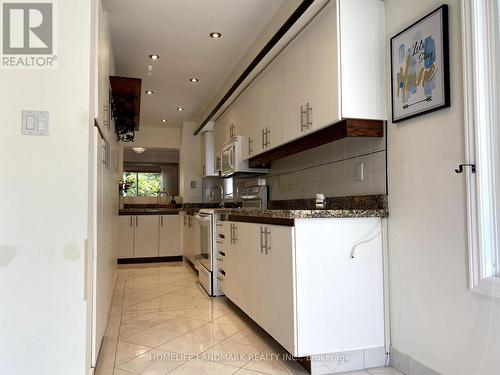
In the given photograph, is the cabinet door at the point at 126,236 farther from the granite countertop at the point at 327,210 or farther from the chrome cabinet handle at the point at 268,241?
the chrome cabinet handle at the point at 268,241

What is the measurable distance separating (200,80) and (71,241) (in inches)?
130

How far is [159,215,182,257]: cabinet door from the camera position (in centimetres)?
666

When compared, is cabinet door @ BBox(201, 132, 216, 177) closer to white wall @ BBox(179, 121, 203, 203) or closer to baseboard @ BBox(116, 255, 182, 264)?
white wall @ BBox(179, 121, 203, 203)

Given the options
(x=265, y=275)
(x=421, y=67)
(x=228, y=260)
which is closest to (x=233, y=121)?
(x=228, y=260)

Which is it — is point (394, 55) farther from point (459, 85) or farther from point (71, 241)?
point (71, 241)

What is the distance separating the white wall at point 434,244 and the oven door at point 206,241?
85.8 inches

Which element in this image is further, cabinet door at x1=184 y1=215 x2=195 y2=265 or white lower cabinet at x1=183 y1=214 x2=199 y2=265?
cabinet door at x1=184 y1=215 x2=195 y2=265

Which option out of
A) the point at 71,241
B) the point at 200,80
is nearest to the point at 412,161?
the point at 71,241

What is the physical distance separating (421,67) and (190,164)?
5.12m

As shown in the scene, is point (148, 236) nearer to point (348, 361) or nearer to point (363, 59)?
point (348, 361)

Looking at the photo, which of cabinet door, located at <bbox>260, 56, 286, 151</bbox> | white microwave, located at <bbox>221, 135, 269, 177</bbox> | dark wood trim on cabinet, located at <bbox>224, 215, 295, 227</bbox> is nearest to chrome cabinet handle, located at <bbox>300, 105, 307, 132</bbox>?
cabinet door, located at <bbox>260, 56, 286, 151</bbox>

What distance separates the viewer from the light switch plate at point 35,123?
1696 mm

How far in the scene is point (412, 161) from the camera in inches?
79.2

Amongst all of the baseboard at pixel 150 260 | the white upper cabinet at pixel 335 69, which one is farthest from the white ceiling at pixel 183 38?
the baseboard at pixel 150 260
